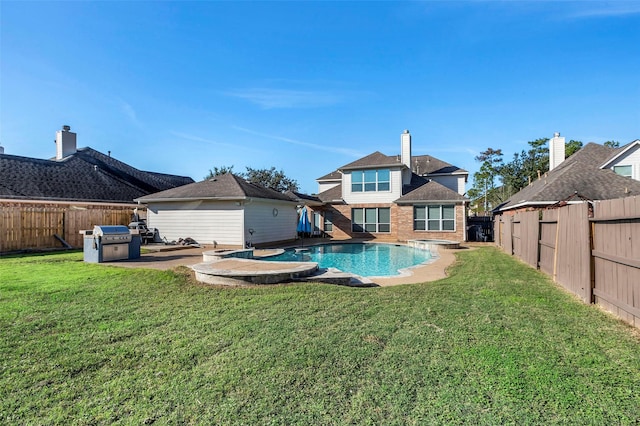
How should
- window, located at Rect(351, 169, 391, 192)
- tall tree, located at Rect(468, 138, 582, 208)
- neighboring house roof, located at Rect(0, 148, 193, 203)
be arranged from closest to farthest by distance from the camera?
neighboring house roof, located at Rect(0, 148, 193, 203) < window, located at Rect(351, 169, 391, 192) < tall tree, located at Rect(468, 138, 582, 208)

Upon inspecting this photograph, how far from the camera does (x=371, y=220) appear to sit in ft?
82.6

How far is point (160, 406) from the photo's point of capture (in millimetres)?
2785

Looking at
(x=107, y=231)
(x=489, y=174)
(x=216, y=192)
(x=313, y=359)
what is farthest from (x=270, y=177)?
(x=313, y=359)

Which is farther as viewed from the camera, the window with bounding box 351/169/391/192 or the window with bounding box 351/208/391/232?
the window with bounding box 351/208/391/232

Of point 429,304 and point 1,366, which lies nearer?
point 1,366

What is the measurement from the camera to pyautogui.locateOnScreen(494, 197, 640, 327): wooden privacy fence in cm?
457

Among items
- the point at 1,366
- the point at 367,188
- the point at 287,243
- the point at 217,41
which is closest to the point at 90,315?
the point at 1,366

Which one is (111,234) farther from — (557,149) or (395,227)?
(557,149)

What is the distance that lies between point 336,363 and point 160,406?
5.60 ft

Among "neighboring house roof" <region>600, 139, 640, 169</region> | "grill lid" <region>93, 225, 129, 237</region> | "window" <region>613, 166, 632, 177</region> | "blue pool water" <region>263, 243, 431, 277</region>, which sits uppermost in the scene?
"neighboring house roof" <region>600, 139, 640, 169</region>

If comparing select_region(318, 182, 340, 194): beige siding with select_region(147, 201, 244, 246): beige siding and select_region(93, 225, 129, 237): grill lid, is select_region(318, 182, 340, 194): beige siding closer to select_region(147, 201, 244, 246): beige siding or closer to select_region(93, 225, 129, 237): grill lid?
select_region(147, 201, 244, 246): beige siding

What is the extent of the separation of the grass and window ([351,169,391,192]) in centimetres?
1860

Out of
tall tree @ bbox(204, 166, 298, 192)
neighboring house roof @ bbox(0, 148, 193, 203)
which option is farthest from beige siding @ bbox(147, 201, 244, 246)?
tall tree @ bbox(204, 166, 298, 192)

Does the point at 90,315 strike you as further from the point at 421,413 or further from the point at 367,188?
the point at 367,188
